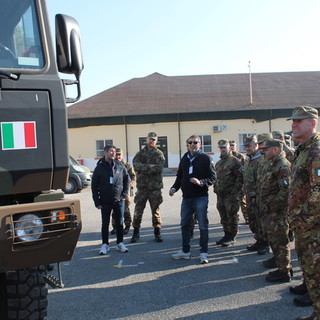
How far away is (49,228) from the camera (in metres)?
2.66

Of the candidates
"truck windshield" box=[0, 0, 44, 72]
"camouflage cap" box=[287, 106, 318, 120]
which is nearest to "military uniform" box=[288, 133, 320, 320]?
"camouflage cap" box=[287, 106, 318, 120]

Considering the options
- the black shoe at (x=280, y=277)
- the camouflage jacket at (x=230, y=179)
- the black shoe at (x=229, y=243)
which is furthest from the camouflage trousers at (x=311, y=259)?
the camouflage jacket at (x=230, y=179)

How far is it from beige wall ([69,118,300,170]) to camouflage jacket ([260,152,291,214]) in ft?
79.6

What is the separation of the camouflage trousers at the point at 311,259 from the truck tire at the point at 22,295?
7.28 ft

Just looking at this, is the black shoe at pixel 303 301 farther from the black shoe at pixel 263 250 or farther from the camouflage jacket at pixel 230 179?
the camouflage jacket at pixel 230 179

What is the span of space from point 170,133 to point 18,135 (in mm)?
27214

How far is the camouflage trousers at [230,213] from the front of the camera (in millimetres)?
7078

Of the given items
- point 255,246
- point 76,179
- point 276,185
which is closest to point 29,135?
point 276,185

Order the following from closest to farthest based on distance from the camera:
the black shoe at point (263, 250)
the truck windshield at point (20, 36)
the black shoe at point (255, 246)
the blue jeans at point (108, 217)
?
the truck windshield at point (20, 36) < the black shoe at point (263, 250) < the black shoe at point (255, 246) < the blue jeans at point (108, 217)

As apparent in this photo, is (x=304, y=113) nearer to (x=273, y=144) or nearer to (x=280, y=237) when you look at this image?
(x=273, y=144)

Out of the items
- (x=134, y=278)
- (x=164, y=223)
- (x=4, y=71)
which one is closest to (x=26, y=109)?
(x=4, y=71)

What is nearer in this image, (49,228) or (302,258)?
(49,228)

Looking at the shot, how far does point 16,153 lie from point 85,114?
27.8 metres

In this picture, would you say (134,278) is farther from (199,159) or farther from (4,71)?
(4,71)
